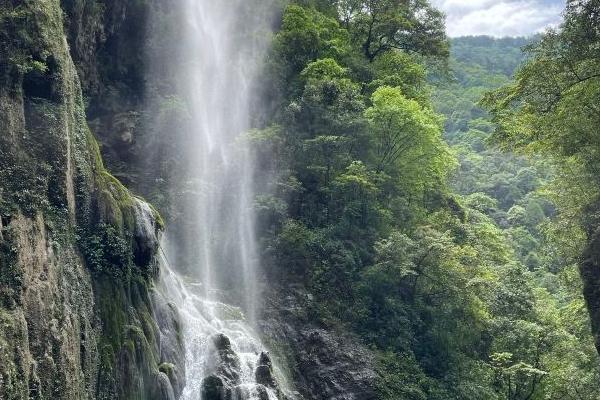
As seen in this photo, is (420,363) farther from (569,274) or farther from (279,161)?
(279,161)

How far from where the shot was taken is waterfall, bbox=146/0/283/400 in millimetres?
21109

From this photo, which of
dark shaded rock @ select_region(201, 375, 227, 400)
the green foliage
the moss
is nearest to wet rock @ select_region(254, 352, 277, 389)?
dark shaded rock @ select_region(201, 375, 227, 400)

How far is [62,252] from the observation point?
637 inches

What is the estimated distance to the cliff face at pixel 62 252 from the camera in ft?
45.1

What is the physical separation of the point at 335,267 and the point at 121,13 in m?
19.5

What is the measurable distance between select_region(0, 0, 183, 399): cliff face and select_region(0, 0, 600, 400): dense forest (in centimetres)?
7

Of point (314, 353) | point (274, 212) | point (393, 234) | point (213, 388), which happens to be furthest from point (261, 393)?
point (274, 212)

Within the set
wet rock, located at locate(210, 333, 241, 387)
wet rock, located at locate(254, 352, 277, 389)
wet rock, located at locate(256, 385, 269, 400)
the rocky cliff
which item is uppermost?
the rocky cliff

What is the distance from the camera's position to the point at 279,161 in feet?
109

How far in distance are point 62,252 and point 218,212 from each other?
16.0 metres

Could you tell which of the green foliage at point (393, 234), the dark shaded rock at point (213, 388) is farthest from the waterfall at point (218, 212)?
the green foliage at point (393, 234)

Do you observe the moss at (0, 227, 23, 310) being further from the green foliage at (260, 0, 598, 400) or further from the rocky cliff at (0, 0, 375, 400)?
the green foliage at (260, 0, 598, 400)

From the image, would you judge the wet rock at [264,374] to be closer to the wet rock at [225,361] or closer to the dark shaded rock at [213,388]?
the wet rock at [225,361]

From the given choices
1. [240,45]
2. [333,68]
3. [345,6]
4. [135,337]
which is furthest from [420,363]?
[345,6]
